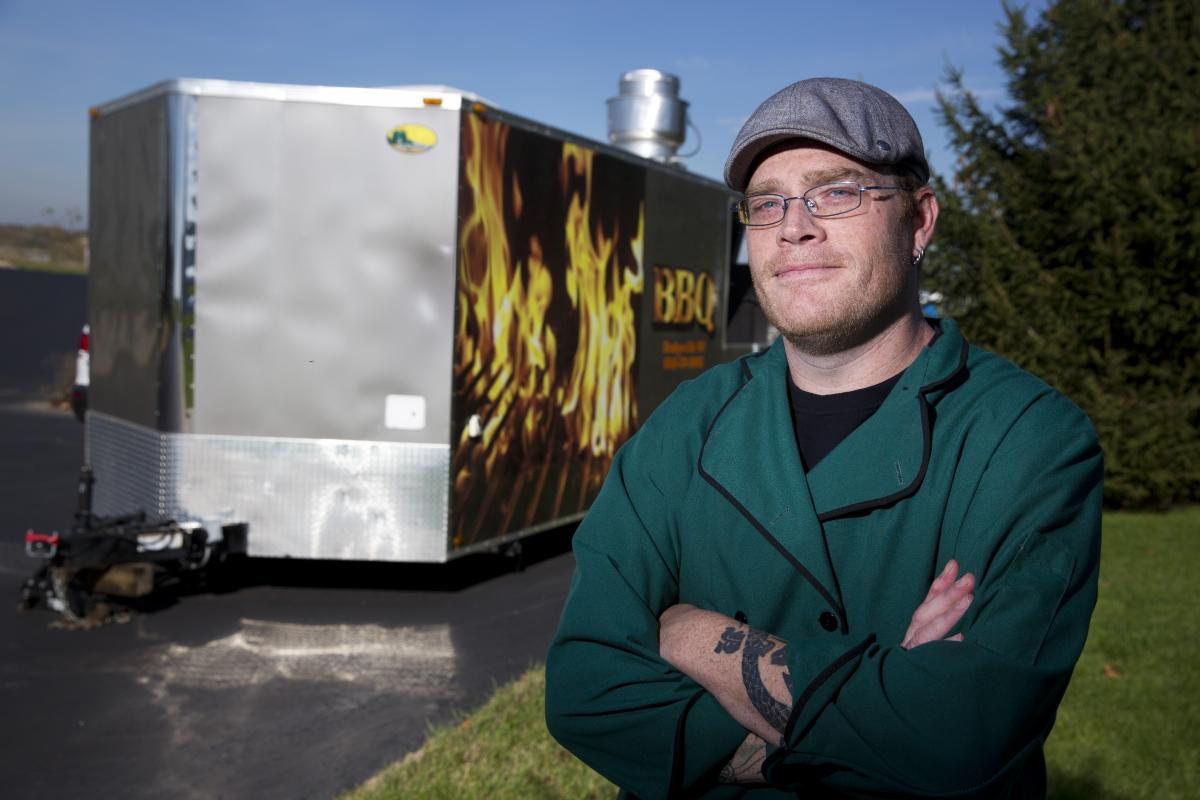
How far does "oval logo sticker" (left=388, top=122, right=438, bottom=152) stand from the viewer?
6.42 meters

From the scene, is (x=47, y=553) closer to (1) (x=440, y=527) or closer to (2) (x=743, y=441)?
(1) (x=440, y=527)

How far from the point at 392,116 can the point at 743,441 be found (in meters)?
4.97

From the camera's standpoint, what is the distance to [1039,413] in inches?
72.1

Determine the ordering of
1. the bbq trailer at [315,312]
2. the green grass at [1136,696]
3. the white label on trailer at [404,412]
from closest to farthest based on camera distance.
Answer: the green grass at [1136,696] → the bbq trailer at [315,312] → the white label on trailer at [404,412]

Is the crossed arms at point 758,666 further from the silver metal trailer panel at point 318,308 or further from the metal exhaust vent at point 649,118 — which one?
the metal exhaust vent at point 649,118

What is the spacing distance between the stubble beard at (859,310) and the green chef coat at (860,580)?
0.33ft


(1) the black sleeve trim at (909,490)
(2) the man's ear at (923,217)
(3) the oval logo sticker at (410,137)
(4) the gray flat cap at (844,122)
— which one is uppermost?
(3) the oval logo sticker at (410,137)

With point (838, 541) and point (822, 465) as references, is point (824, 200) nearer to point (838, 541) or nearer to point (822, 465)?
point (822, 465)

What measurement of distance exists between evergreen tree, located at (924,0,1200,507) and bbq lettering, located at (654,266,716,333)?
3111mm

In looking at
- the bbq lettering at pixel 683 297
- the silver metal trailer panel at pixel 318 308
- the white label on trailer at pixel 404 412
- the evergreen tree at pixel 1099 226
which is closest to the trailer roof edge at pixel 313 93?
the silver metal trailer panel at pixel 318 308

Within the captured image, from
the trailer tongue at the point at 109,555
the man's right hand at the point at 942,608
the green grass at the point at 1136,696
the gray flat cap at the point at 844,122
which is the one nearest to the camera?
the man's right hand at the point at 942,608

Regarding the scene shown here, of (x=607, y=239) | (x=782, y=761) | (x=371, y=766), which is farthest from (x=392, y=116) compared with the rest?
(x=782, y=761)

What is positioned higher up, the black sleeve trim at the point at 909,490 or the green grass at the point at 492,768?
the black sleeve trim at the point at 909,490

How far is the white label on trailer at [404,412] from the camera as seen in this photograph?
6570 millimetres
